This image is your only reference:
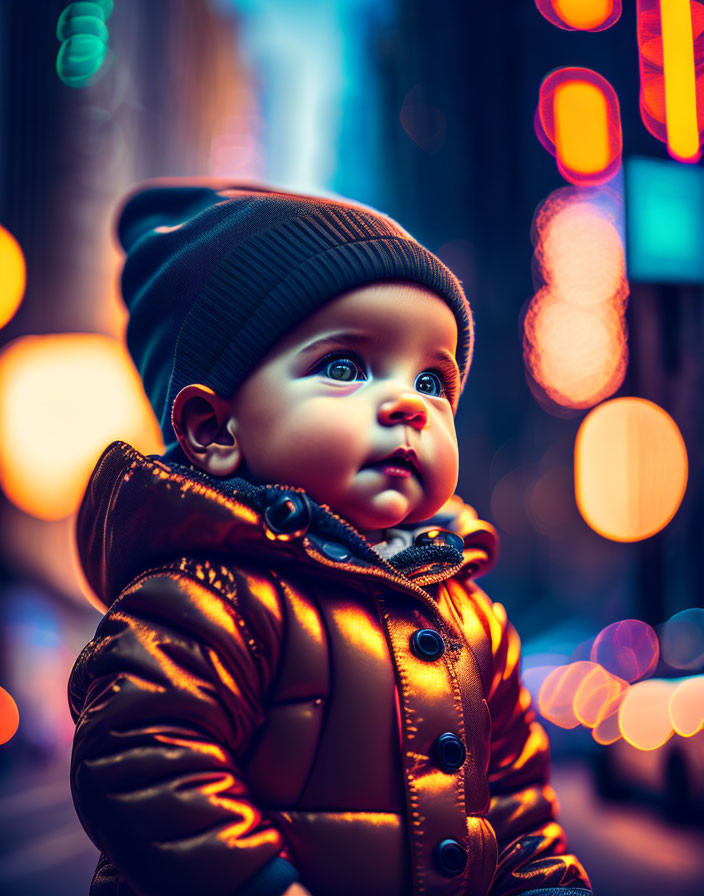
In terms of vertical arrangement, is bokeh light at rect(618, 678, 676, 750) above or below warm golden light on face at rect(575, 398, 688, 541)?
below

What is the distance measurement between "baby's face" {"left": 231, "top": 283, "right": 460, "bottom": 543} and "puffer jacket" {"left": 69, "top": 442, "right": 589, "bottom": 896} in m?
0.04

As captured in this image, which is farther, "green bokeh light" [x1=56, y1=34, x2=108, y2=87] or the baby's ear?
"green bokeh light" [x1=56, y1=34, x2=108, y2=87]

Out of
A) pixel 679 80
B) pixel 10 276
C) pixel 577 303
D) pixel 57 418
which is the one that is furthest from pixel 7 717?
pixel 679 80

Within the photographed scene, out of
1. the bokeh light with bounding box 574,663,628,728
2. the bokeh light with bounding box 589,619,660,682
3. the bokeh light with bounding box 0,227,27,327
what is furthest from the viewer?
the bokeh light with bounding box 0,227,27,327

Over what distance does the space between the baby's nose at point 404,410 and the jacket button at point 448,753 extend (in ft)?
1.10

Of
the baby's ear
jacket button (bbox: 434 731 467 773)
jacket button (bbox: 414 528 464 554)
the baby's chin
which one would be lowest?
jacket button (bbox: 434 731 467 773)

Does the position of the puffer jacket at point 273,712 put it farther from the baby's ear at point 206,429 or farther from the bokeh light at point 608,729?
the bokeh light at point 608,729

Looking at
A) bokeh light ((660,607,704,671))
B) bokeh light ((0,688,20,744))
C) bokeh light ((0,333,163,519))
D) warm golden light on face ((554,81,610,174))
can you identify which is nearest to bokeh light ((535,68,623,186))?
warm golden light on face ((554,81,610,174))

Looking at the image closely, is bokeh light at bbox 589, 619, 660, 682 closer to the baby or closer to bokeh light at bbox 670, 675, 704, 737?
bokeh light at bbox 670, 675, 704, 737

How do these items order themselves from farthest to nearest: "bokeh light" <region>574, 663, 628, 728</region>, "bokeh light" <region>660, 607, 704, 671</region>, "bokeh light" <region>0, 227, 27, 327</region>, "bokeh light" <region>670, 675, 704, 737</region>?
"bokeh light" <region>0, 227, 27, 327</region> < "bokeh light" <region>574, 663, 628, 728</region> < "bokeh light" <region>660, 607, 704, 671</region> < "bokeh light" <region>670, 675, 704, 737</region>

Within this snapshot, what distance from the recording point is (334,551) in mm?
789

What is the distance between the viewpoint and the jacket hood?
0.77 meters

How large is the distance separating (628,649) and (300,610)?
6.17ft

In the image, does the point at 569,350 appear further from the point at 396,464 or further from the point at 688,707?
the point at 396,464
